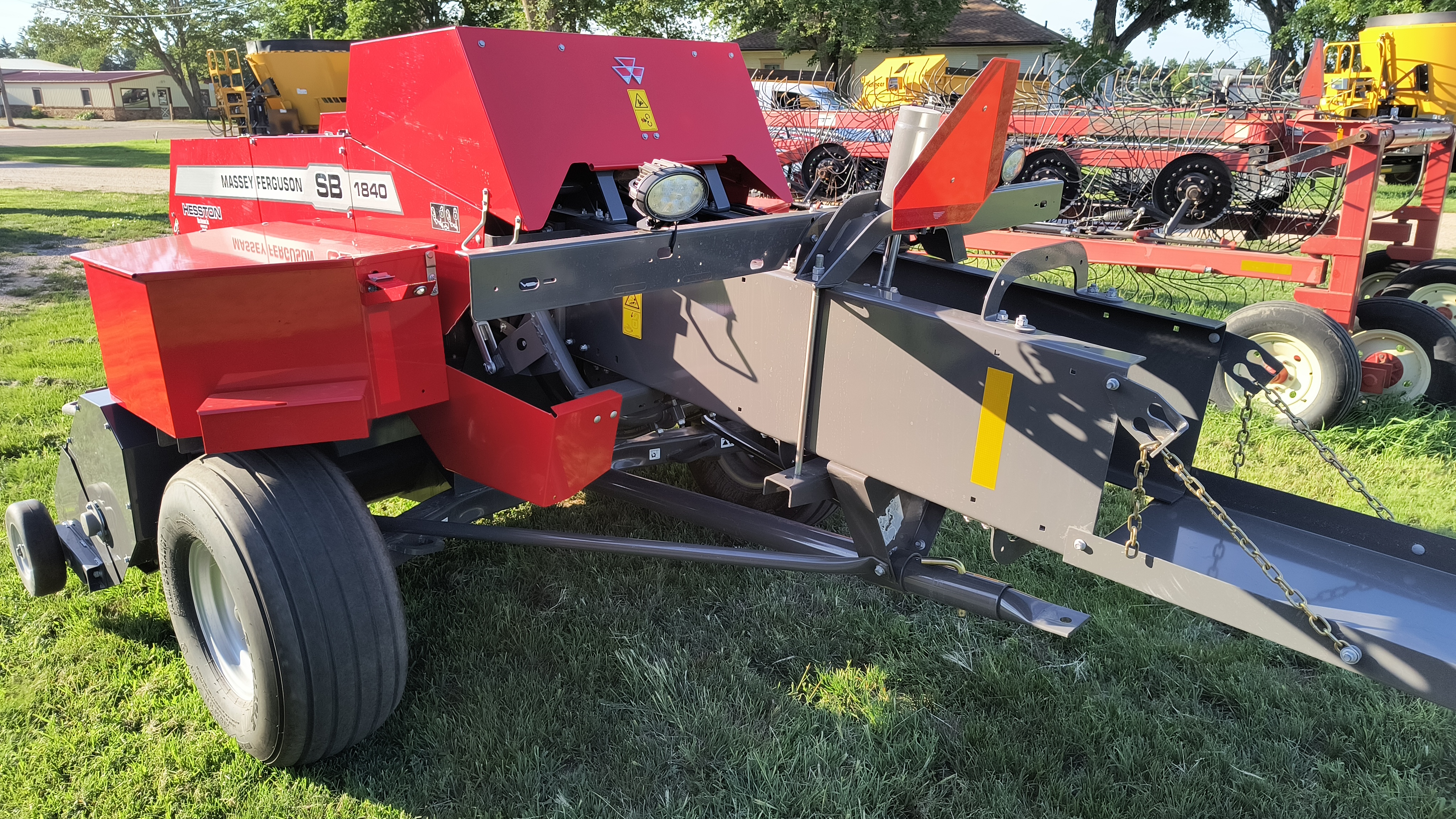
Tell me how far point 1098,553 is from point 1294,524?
2.38ft

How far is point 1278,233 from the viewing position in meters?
6.13

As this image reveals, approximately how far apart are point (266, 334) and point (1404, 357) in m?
5.83

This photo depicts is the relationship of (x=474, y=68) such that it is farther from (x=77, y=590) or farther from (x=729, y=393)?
(x=77, y=590)

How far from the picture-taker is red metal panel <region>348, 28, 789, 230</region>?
2609 millimetres

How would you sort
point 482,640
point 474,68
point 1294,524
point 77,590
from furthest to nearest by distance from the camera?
point 77,590 < point 482,640 < point 474,68 < point 1294,524

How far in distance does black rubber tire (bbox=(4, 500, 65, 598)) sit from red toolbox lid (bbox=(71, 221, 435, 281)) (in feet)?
2.99

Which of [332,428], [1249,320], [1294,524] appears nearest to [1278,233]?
[1249,320]

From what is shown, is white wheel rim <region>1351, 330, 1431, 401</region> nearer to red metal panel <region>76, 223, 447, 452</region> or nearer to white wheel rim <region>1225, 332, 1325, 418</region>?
white wheel rim <region>1225, 332, 1325, 418</region>

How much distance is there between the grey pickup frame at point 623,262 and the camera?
180cm

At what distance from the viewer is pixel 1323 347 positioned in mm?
4789

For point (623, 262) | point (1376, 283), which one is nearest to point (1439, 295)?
point (1376, 283)

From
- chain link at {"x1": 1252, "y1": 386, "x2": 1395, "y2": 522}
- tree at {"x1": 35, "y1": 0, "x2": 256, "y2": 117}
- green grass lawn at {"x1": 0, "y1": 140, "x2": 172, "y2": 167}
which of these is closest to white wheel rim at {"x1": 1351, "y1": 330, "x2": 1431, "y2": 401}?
chain link at {"x1": 1252, "y1": 386, "x2": 1395, "y2": 522}

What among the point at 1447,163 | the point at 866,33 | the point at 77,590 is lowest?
the point at 77,590

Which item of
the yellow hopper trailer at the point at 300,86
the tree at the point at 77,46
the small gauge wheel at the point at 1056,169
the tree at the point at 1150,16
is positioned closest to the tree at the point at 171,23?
the tree at the point at 77,46
